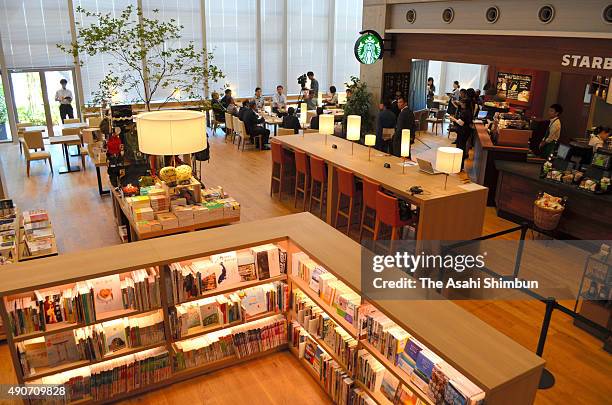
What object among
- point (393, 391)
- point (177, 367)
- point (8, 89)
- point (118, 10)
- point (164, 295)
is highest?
point (118, 10)

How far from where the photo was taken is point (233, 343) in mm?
4254

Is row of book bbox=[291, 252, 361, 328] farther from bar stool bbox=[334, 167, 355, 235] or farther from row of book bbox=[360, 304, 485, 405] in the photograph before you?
bar stool bbox=[334, 167, 355, 235]

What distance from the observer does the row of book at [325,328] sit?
365 cm

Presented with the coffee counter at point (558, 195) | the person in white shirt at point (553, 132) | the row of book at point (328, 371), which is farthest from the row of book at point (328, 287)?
the person in white shirt at point (553, 132)

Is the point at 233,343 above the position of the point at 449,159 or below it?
below

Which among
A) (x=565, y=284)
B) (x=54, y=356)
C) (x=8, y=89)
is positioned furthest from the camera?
(x=8, y=89)

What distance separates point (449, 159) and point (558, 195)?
2.31 meters

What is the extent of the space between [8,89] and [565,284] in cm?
1353

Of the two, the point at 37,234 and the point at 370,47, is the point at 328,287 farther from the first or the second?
the point at 370,47

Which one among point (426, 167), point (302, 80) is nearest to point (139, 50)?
point (302, 80)

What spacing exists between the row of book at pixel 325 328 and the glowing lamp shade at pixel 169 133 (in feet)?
5.47

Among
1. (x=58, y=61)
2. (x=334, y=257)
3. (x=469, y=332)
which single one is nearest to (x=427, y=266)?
(x=334, y=257)

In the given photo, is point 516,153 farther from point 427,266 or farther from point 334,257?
point 334,257

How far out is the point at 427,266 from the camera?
5816mm
